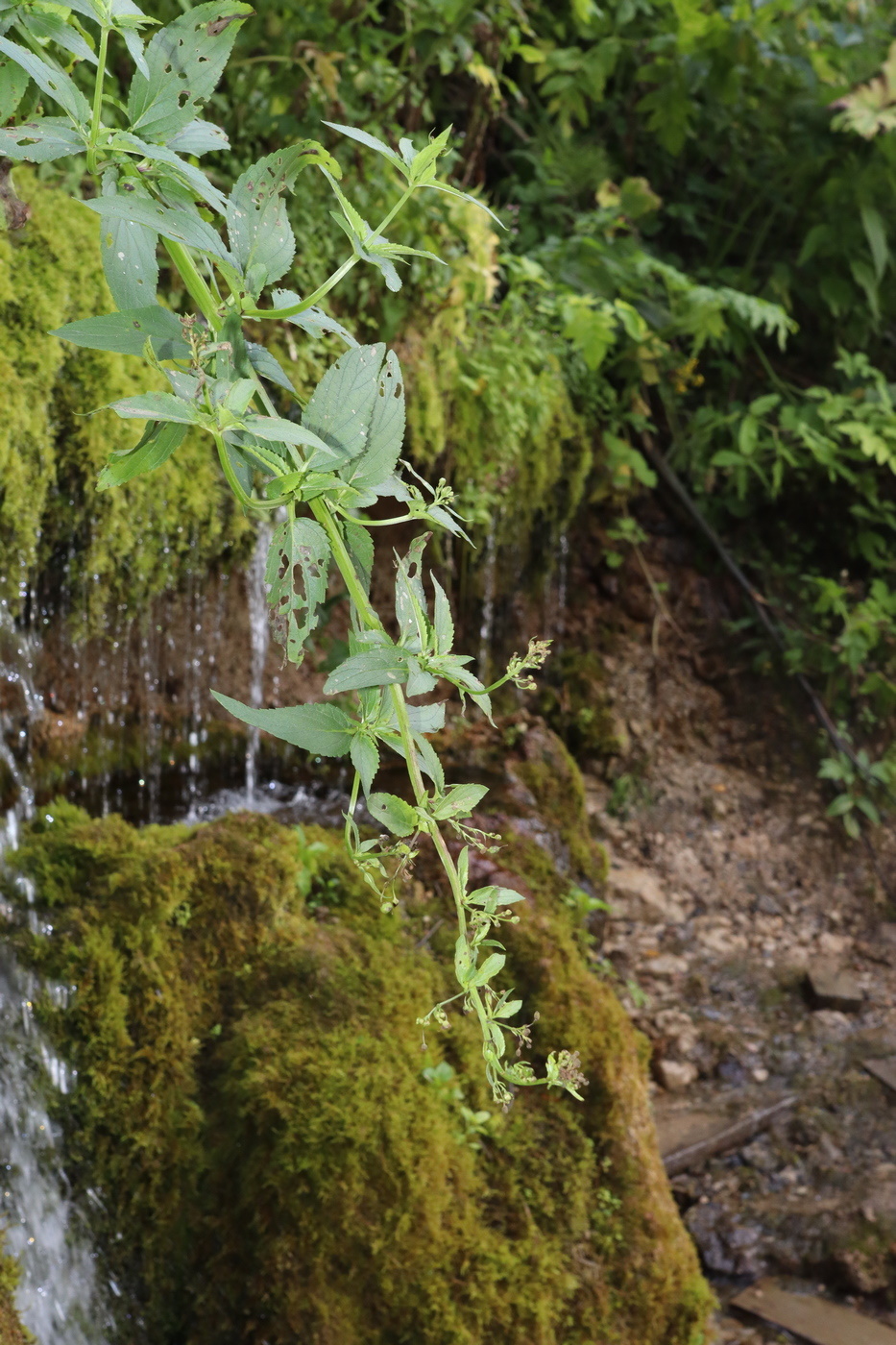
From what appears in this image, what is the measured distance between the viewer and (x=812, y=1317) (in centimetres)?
267

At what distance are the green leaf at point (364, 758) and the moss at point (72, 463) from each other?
6.19ft

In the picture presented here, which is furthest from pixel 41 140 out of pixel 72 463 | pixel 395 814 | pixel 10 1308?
pixel 72 463

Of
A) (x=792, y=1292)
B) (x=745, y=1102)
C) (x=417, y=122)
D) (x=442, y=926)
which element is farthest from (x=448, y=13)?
(x=792, y=1292)

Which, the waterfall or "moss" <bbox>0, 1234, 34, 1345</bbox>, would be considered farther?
the waterfall

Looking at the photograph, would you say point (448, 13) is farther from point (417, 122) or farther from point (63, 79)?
point (63, 79)

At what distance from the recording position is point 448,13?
334 centimetres

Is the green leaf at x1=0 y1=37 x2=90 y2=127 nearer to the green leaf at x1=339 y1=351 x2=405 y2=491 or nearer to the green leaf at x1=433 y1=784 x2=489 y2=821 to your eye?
the green leaf at x1=339 y1=351 x2=405 y2=491

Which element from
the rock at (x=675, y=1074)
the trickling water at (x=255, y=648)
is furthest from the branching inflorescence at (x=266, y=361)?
the rock at (x=675, y=1074)

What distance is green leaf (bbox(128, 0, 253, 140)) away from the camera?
60cm

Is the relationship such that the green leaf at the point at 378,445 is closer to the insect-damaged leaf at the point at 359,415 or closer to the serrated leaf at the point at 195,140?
the insect-damaged leaf at the point at 359,415

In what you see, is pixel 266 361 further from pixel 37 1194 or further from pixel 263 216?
pixel 37 1194

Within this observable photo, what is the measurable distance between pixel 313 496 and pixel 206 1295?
1.76 metres

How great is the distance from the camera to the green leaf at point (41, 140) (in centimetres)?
54

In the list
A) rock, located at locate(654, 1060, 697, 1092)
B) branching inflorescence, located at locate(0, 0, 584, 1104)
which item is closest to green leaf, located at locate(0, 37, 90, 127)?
branching inflorescence, located at locate(0, 0, 584, 1104)
